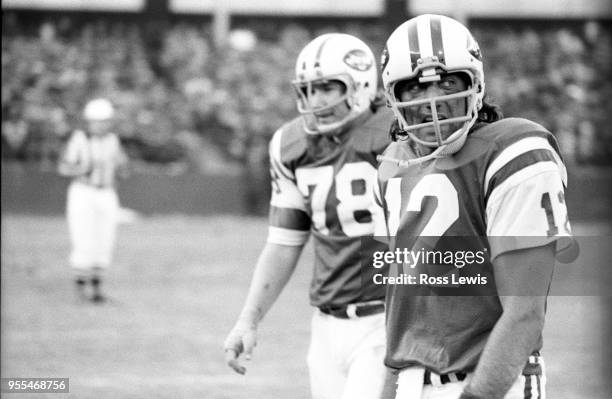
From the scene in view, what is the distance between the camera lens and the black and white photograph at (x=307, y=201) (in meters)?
2.88

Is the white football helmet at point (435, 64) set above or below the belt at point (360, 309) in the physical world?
above

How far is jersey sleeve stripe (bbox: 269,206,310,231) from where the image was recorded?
15.0ft

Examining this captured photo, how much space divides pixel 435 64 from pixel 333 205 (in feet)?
5.59

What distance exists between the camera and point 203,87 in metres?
23.4

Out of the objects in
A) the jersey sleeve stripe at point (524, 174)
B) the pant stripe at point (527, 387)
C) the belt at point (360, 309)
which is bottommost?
the pant stripe at point (527, 387)

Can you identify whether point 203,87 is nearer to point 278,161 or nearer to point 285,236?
point 278,161

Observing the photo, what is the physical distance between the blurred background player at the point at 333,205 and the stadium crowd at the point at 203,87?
52.8 ft

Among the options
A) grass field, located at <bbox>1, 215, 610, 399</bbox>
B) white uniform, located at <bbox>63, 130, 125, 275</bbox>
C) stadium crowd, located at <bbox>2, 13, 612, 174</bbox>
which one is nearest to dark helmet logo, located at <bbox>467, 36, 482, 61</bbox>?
grass field, located at <bbox>1, 215, 610, 399</bbox>

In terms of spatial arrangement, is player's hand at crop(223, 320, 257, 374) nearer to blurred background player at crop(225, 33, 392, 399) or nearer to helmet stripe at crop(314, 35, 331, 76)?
blurred background player at crop(225, 33, 392, 399)

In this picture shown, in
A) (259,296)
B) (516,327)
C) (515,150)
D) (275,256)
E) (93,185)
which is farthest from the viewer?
(93,185)

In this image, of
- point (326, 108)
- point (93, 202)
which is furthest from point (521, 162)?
point (93, 202)

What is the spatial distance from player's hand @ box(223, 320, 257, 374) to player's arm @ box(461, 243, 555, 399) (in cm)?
150

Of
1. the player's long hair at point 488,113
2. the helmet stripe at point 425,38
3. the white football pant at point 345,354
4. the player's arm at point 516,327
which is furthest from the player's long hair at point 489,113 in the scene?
the white football pant at point 345,354

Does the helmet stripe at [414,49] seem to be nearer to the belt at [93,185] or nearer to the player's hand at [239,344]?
the player's hand at [239,344]
